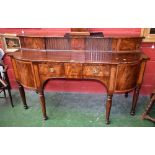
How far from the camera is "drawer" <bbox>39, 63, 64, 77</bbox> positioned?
1953 mm

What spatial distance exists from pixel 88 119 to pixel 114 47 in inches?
40.7

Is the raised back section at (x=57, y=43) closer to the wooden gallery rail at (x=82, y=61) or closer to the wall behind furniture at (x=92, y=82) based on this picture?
the wooden gallery rail at (x=82, y=61)

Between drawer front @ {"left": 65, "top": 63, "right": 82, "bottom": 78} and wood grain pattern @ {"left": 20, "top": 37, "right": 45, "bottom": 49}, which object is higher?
wood grain pattern @ {"left": 20, "top": 37, "right": 45, "bottom": 49}

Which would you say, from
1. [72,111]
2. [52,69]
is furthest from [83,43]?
[72,111]

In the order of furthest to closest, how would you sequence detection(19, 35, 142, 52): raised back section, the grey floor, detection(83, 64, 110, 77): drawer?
the grey floor, detection(19, 35, 142, 52): raised back section, detection(83, 64, 110, 77): drawer

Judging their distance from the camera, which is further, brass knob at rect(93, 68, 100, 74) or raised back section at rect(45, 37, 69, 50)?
raised back section at rect(45, 37, 69, 50)

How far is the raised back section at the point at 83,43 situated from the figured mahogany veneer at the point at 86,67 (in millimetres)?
63

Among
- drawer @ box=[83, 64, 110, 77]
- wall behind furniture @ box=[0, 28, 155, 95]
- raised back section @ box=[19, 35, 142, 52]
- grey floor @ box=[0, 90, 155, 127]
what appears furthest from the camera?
wall behind furniture @ box=[0, 28, 155, 95]

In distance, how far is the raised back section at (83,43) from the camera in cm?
211

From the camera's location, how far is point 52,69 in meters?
1.98

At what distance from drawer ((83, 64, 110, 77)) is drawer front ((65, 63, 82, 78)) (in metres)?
0.06

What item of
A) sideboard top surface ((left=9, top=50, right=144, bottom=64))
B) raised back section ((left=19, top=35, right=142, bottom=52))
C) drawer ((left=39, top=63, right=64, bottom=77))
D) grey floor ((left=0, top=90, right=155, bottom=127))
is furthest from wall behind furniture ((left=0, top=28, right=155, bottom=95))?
drawer ((left=39, top=63, right=64, bottom=77))

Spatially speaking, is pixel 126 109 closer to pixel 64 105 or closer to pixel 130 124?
pixel 130 124

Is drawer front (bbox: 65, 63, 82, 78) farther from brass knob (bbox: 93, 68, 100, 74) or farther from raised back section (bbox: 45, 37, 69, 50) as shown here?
raised back section (bbox: 45, 37, 69, 50)
